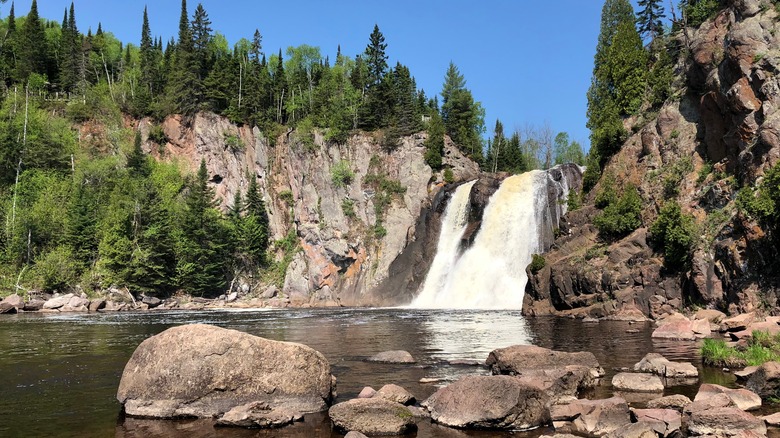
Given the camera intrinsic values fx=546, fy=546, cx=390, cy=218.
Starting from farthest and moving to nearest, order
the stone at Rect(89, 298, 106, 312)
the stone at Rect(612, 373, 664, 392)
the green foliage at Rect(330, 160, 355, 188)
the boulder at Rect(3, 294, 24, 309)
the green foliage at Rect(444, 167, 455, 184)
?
the green foliage at Rect(330, 160, 355, 188)
the green foliage at Rect(444, 167, 455, 184)
the stone at Rect(89, 298, 106, 312)
the boulder at Rect(3, 294, 24, 309)
the stone at Rect(612, 373, 664, 392)

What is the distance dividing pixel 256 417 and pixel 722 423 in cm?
904

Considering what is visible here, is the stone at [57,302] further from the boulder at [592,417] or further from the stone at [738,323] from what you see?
the stone at [738,323]

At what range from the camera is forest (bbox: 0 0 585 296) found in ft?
222

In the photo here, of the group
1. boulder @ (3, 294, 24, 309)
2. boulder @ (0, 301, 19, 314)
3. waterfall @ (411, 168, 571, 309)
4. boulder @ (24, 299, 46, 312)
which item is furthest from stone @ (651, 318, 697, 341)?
boulder @ (3, 294, 24, 309)

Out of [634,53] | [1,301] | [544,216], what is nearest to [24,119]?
[1,301]

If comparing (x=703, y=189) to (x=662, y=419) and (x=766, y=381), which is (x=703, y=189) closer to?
(x=766, y=381)

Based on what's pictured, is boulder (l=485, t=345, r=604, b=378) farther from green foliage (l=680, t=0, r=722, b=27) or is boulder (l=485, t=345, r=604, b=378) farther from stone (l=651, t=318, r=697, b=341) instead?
green foliage (l=680, t=0, r=722, b=27)

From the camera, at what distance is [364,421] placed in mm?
11273

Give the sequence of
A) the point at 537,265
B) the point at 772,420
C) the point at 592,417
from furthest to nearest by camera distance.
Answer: the point at 537,265 → the point at 592,417 → the point at 772,420

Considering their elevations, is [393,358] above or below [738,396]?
below

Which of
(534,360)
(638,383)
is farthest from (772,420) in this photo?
(534,360)

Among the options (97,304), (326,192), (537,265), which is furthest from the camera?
(326,192)

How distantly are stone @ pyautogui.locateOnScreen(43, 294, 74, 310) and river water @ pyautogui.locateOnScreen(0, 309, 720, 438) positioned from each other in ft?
62.8

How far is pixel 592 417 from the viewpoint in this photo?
11.1 meters
